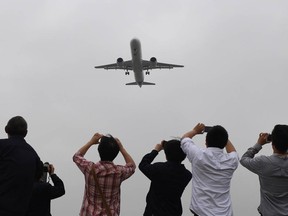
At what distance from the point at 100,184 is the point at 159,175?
105 cm

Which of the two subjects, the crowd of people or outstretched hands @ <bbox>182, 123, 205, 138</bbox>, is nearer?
the crowd of people

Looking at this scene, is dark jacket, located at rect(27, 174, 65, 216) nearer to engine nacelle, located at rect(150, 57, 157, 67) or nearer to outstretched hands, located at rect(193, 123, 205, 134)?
outstretched hands, located at rect(193, 123, 205, 134)

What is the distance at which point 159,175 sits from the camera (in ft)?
20.3

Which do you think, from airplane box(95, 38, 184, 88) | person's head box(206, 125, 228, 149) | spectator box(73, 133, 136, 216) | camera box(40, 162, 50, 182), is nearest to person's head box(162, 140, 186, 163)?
person's head box(206, 125, 228, 149)

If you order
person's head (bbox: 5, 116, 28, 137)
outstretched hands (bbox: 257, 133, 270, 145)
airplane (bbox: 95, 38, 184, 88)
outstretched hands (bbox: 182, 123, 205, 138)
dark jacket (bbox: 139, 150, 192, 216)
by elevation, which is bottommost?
dark jacket (bbox: 139, 150, 192, 216)

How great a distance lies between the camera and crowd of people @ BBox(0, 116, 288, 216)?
5.42m

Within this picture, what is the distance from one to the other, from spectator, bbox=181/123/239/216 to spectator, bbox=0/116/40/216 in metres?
2.49

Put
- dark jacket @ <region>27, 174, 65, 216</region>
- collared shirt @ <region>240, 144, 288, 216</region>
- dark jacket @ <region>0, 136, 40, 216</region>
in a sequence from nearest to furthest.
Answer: dark jacket @ <region>0, 136, 40, 216</region>
collared shirt @ <region>240, 144, 288, 216</region>
dark jacket @ <region>27, 174, 65, 216</region>

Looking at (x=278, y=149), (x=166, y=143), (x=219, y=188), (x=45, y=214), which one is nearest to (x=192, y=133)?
(x=166, y=143)

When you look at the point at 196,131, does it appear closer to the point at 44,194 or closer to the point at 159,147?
the point at 159,147

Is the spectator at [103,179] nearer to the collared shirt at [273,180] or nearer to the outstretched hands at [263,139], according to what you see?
the collared shirt at [273,180]

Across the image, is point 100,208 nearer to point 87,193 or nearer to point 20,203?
point 87,193

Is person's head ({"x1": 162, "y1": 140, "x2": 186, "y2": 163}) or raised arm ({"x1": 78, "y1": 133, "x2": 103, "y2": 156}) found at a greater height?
raised arm ({"x1": 78, "y1": 133, "x2": 103, "y2": 156})

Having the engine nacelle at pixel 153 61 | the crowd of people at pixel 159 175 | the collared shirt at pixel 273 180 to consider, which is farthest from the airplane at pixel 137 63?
the collared shirt at pixel 273 180
